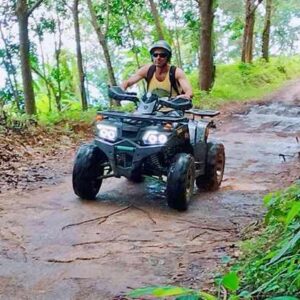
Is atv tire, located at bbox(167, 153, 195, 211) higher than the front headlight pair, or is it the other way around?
the front headlight pair

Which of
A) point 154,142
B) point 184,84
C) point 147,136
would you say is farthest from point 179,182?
point 184,84

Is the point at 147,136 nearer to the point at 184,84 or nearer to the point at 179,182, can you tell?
the point at 179,182

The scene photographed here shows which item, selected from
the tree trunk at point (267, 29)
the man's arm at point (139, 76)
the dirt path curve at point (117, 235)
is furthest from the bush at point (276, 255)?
the tree trunk at point (267, 29)

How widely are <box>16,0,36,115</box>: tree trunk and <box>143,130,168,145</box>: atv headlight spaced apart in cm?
641

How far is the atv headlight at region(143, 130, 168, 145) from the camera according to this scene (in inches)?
237

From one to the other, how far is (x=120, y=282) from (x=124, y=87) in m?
3.58

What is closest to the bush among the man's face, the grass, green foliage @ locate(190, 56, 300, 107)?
the grass

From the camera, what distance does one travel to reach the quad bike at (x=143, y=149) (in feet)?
19.9

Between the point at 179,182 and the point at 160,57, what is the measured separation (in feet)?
5.80

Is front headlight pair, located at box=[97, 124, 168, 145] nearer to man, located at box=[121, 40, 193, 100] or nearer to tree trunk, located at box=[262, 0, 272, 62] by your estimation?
man, located at box=[121, 40, 193, 100]

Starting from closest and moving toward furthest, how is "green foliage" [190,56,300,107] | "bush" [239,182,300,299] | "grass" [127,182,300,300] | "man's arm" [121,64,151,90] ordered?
"grass" [127,182,300,300], "bush" [239,182,300,299], "man's arm" [121,64,151,90], "green foliage" [190,56,300,107]

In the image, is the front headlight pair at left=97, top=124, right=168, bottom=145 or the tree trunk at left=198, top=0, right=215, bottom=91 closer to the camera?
the front headlight pair at left=97, top=124, right=168, bottom=145

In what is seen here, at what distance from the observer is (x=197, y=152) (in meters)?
7.02

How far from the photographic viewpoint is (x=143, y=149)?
19.9 ft
